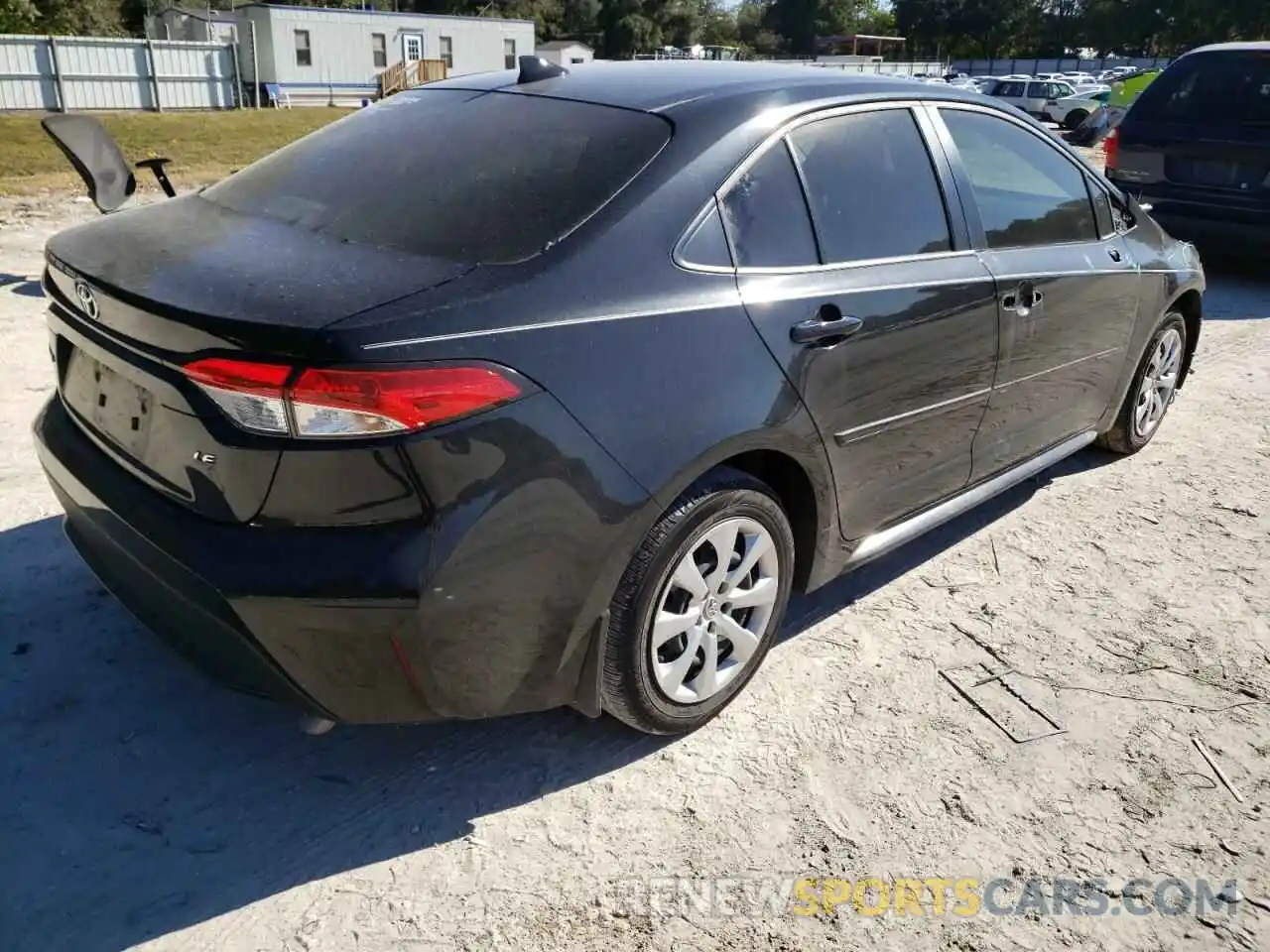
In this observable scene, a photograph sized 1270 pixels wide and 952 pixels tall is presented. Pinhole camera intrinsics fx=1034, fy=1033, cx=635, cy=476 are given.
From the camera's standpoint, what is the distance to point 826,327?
2.83 metres

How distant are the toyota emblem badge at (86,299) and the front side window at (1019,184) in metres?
2.65

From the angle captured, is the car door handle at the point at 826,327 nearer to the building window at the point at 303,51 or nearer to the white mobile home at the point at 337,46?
the white mobile home at the point at 337,46

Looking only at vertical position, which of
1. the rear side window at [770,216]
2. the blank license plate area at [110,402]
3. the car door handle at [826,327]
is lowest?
the blank license plate area at [110,402]

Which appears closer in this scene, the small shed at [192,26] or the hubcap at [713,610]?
the hubcap at [713,610]

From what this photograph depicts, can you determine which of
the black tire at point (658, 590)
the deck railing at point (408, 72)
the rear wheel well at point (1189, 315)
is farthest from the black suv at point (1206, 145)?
the deck railing at point (408, 72)

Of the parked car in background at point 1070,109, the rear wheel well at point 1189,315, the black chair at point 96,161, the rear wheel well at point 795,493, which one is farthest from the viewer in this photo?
the parked car in background at point 1070,109

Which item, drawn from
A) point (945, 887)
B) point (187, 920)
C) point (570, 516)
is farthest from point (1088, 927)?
point (187, 920)

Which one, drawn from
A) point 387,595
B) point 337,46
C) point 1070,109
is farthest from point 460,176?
point 337,46

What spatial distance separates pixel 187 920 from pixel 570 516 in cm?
121

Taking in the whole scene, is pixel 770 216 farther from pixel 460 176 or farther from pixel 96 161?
pixel 96 161

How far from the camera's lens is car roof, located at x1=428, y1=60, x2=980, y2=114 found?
115 inches

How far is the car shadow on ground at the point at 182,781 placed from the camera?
2.32m

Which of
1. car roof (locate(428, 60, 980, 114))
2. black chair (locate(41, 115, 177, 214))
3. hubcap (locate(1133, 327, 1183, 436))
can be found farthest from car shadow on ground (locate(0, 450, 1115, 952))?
black chair (locate(41, 115, 177, 214))

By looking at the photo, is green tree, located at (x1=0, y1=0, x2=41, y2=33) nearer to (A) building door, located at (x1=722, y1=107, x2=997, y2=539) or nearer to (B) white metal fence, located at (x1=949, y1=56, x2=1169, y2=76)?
(A) building door, located at (x1=722, y1=107, x2=997, y2=539)
